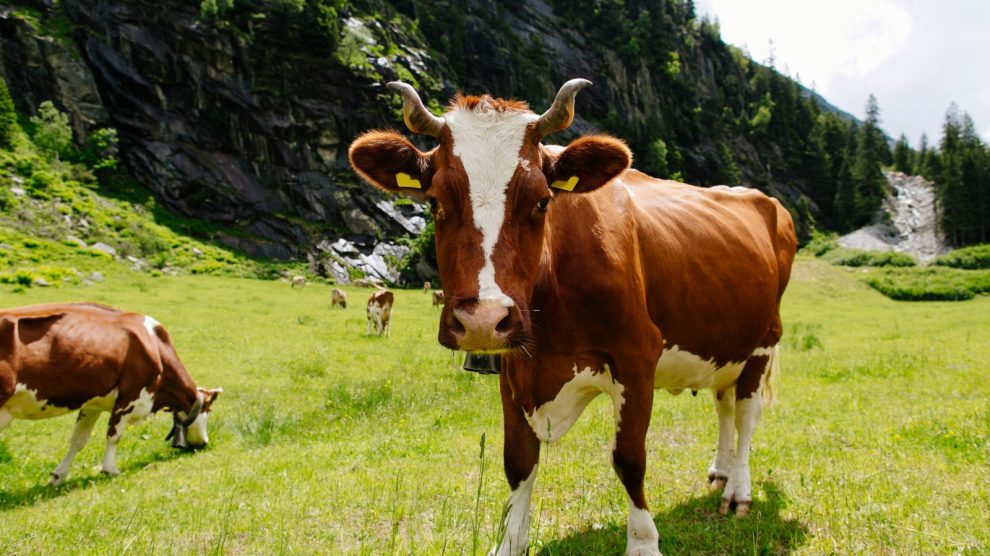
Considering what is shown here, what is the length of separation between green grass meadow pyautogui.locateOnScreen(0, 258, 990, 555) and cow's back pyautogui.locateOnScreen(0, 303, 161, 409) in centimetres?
118

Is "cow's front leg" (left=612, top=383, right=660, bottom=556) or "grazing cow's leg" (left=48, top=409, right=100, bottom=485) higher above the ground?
"cow's front leg" (left=612, top=383, right=660, bottom=556)

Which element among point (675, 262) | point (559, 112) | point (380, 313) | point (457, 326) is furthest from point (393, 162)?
point (380, 313)

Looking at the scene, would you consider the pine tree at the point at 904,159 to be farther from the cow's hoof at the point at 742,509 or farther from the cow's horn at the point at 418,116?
the cow's horn at the point at 418,116

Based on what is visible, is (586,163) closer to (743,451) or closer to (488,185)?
(488,185)

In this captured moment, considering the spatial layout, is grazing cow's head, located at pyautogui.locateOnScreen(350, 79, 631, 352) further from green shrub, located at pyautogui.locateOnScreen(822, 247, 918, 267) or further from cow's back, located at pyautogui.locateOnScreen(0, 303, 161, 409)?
green shrub, located at pyautogui.locateOnScreen(822, 247, 918, 267)

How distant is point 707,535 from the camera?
157 inches

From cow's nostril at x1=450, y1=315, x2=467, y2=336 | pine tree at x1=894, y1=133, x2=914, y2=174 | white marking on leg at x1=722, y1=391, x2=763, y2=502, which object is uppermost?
pine tree at x1=894, y1=133, x2=914, y2=174

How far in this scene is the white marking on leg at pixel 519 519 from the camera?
12.0 feet

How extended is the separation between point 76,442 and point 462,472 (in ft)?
19.2

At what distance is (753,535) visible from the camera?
3.68 metres

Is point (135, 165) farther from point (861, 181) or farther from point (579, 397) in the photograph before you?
point (861, 181)

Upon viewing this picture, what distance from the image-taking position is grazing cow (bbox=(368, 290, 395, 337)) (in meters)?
20.1

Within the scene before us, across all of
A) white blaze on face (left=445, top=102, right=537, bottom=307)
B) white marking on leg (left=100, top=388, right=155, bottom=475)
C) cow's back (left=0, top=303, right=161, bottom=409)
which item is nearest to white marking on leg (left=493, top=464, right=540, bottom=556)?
white blaze on face (left=445, top=102, right=537, bottom=307)

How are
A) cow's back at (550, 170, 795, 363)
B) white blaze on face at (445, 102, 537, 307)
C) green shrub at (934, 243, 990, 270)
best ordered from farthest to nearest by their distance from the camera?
1. green shrub at (934, 243, 990, 270)
2. cow's back at (550, 170, 795, 363)
3. white blaze on face at (445, 102, 537, 307)
